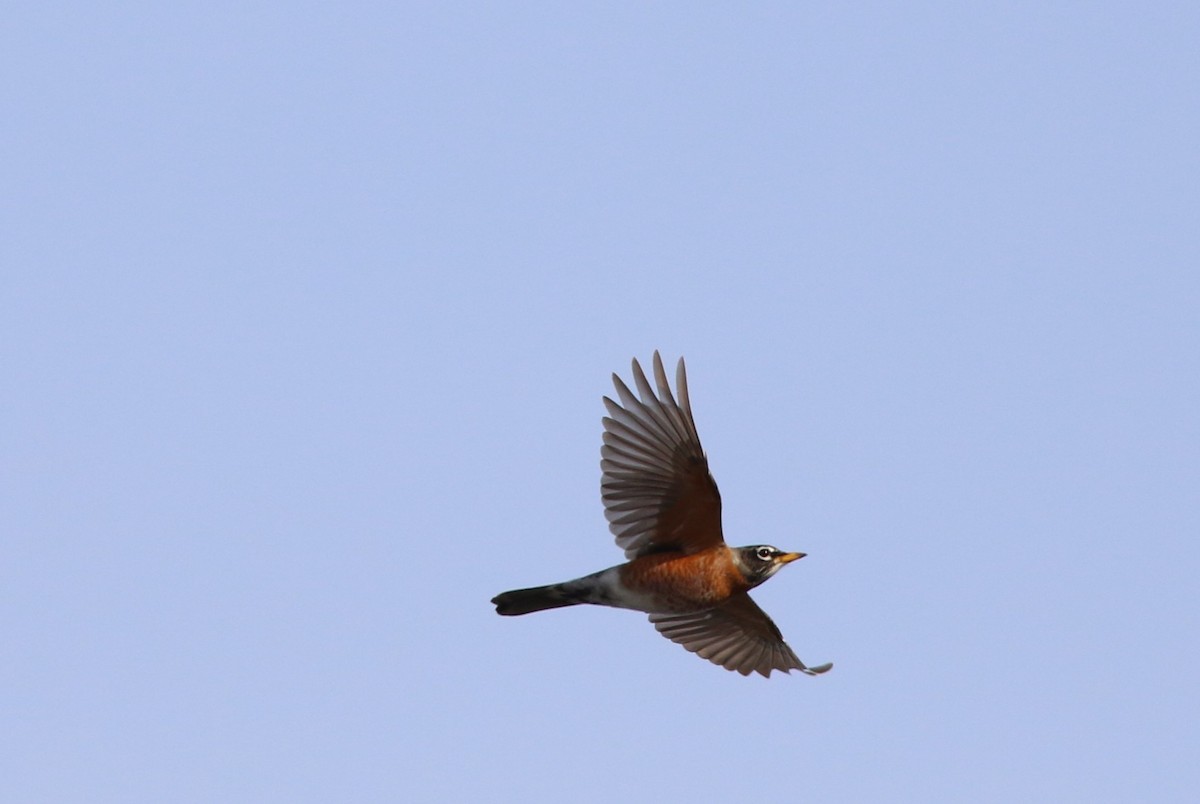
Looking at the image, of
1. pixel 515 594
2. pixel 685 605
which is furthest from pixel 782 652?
pixel 515 594

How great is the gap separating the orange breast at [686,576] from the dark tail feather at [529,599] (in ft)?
2.20

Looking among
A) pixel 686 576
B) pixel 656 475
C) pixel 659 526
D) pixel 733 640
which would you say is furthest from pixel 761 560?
pixel 733 640

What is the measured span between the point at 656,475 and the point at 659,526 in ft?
1.80

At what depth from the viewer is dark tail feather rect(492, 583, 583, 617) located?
15.0 m

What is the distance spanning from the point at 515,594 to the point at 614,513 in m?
1.26

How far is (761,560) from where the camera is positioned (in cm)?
1451

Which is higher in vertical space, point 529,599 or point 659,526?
point 659,526

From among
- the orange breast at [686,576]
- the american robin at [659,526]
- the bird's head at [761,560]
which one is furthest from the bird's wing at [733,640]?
the bird's head at [761,560]

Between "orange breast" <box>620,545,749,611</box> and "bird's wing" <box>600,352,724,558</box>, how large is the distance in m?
0.12

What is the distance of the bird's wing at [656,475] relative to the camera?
14258 mm

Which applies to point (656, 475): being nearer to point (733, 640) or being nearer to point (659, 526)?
point (659, 526)

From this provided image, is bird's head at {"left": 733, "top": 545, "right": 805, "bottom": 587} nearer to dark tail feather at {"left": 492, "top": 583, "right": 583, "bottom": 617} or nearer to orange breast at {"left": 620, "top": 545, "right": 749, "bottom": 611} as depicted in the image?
orange breast at {"left": 620, "top": 545, "right": 749, "bottom": 611}

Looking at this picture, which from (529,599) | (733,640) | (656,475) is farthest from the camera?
(733,640)

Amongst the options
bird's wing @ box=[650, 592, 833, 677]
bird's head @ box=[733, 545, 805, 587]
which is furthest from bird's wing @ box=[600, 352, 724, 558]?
bird's wing @ box=[650, 592, 833, 677]
